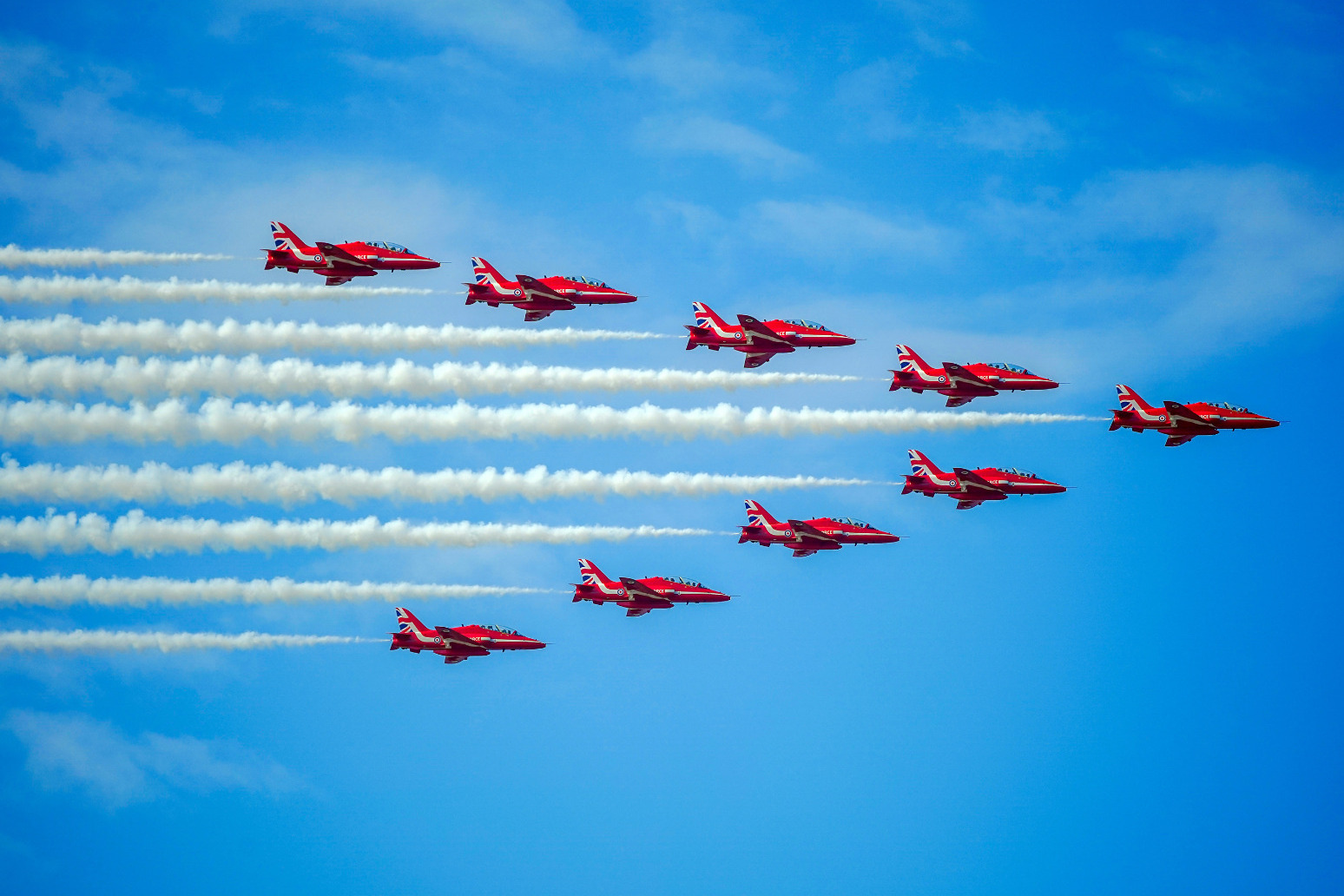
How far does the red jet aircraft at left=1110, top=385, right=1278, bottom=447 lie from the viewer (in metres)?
77.2

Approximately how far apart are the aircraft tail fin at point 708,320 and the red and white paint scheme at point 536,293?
4578 mm

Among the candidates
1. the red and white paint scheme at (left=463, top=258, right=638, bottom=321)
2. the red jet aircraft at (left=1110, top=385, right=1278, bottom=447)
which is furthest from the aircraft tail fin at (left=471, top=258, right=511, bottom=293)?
the red jet aircraft at (left=1110, top=385, right=1278, bottom=447)

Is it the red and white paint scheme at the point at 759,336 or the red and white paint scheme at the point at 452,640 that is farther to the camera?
the red and white paint scheme at the point at 452,640

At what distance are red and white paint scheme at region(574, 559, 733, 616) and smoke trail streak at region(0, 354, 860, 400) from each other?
14.8 metres

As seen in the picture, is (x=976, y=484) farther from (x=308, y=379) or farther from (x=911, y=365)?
(x=308, y=379)

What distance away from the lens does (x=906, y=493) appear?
8144 cm

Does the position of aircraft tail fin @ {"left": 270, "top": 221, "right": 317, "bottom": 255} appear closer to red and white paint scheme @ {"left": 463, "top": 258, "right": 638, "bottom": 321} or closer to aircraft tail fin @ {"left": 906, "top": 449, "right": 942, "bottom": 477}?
red and white paint scheme @ {"left": 463, "top": 258, "right": 638, "bottom": 321}

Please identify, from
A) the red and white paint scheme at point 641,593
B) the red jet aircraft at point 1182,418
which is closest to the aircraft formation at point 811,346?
the red jet aircraft at point 1182,418

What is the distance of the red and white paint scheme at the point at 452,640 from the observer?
92.4 meters

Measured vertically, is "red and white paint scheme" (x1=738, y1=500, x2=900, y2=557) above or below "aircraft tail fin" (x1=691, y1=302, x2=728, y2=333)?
below

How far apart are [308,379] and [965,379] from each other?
38754 millimetres

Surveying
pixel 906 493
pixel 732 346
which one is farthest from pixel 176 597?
pixel 906 493

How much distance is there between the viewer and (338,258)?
78.0 m

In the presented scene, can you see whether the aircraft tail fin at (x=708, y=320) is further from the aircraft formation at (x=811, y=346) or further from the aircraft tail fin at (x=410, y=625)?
the aircraft tail fin at (x=410, y=625)
